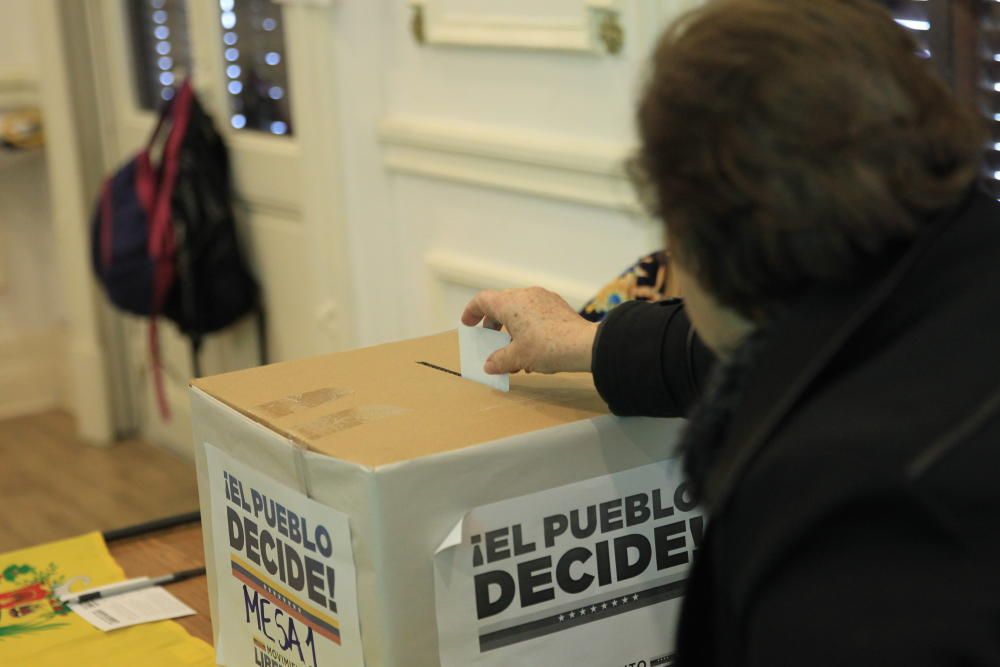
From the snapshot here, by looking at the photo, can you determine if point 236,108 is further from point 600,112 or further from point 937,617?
point 937,617

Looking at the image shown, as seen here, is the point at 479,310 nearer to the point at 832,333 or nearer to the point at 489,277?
the point at 832,333

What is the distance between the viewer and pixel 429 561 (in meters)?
0.91

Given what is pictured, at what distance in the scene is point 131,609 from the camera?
4.17ft

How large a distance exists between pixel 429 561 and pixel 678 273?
0.90 feet

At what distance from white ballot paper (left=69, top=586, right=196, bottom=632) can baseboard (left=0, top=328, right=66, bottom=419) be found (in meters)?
3.11

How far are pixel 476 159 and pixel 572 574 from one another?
1.63 m

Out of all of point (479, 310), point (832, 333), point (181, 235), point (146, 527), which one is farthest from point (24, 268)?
point (832, 333)

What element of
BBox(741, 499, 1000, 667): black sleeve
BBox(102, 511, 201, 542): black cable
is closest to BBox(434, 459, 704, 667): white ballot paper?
BBox(741, 499, 1000, 667): black sleeve

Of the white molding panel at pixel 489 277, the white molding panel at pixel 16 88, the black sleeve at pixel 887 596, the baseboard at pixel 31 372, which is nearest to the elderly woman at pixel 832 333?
the black sleeve at pixel 887 596

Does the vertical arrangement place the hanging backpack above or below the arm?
below

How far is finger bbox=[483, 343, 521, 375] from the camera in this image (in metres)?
1.07

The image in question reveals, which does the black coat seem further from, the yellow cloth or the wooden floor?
the wooden floor

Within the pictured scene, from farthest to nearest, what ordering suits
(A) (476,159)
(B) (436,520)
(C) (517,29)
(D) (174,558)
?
(A) (476,159), (C) (517,29), (D) (174,558), (B) (436,520)

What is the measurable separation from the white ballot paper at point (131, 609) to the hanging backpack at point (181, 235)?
6.54 feet
